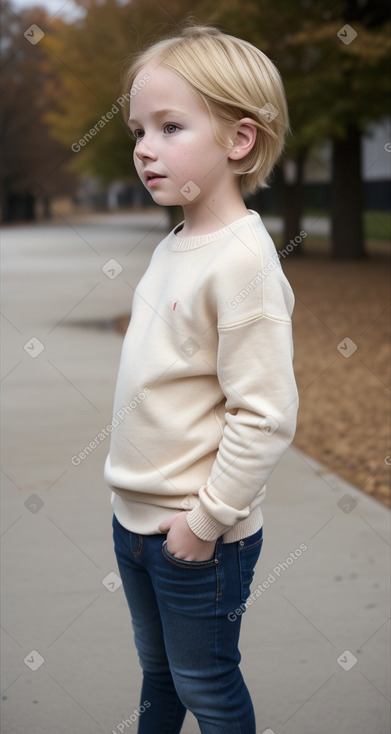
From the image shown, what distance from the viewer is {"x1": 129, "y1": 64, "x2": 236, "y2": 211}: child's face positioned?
1825mm

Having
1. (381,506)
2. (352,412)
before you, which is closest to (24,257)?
(352,412)

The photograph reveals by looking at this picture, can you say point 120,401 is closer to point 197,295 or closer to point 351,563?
point 197,295

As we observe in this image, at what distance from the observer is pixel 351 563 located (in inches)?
154

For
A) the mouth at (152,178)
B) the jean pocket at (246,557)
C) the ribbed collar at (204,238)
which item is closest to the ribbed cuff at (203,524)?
the jean pocket at (246,557)

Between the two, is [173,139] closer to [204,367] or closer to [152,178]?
[152,178]

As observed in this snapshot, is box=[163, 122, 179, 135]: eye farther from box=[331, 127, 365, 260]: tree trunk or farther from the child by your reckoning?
box=[331, 127, 365, 260]: tree trunk

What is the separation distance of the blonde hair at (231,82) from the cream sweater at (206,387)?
0.14m

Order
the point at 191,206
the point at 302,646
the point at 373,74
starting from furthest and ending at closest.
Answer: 1. the point at 373,74
2. the point at 302,646
3. the point at 191,206

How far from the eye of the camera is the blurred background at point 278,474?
300 centimetres

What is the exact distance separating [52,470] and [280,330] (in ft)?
11.6

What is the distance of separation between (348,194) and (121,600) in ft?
48.9

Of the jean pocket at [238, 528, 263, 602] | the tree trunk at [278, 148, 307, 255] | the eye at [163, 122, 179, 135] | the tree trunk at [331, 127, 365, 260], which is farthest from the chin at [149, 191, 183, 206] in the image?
the tree trunk at [278, 148, 307, 255]

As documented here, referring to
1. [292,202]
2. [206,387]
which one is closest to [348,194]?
[292,202]

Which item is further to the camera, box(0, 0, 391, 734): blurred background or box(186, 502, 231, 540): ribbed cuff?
box(0, 0, 391, 734): blurred background
